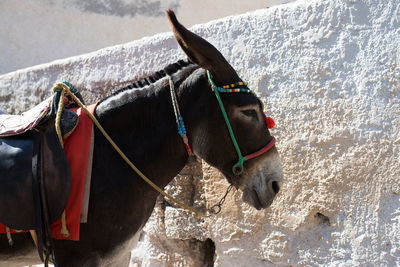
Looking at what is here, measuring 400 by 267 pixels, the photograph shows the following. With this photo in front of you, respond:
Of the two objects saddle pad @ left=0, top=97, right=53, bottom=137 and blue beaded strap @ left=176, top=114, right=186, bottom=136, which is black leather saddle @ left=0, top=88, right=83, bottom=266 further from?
blue beaded strap @ left=176, top=114, right=186, bottom=136

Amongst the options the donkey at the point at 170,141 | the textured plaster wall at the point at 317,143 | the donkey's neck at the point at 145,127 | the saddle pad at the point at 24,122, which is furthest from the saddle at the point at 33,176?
the textured plaster wall at the point at 317,143

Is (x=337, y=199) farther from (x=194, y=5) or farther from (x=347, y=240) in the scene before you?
(x=194, y=5)

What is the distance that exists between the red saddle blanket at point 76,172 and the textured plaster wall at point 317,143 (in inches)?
50.5

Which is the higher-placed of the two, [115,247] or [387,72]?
[387,72]

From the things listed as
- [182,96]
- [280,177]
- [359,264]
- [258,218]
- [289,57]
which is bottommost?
[359,264]

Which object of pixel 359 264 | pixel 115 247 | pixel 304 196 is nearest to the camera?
pixel 115 247

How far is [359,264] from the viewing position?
2.35m

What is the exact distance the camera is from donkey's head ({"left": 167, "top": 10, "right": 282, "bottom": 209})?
6.01 feet

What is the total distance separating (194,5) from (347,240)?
19.0ft

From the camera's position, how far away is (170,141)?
188cm

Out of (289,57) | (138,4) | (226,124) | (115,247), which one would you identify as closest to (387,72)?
(289,57)

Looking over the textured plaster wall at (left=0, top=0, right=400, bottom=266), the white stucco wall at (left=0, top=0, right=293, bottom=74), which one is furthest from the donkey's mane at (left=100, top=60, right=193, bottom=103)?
the white stucco wall at (left=0, top=0, right=293, bottom=74)

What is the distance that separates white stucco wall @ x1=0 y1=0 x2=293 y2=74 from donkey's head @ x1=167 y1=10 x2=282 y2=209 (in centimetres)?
599

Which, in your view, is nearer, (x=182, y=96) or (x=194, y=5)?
(x=182, y=96)
